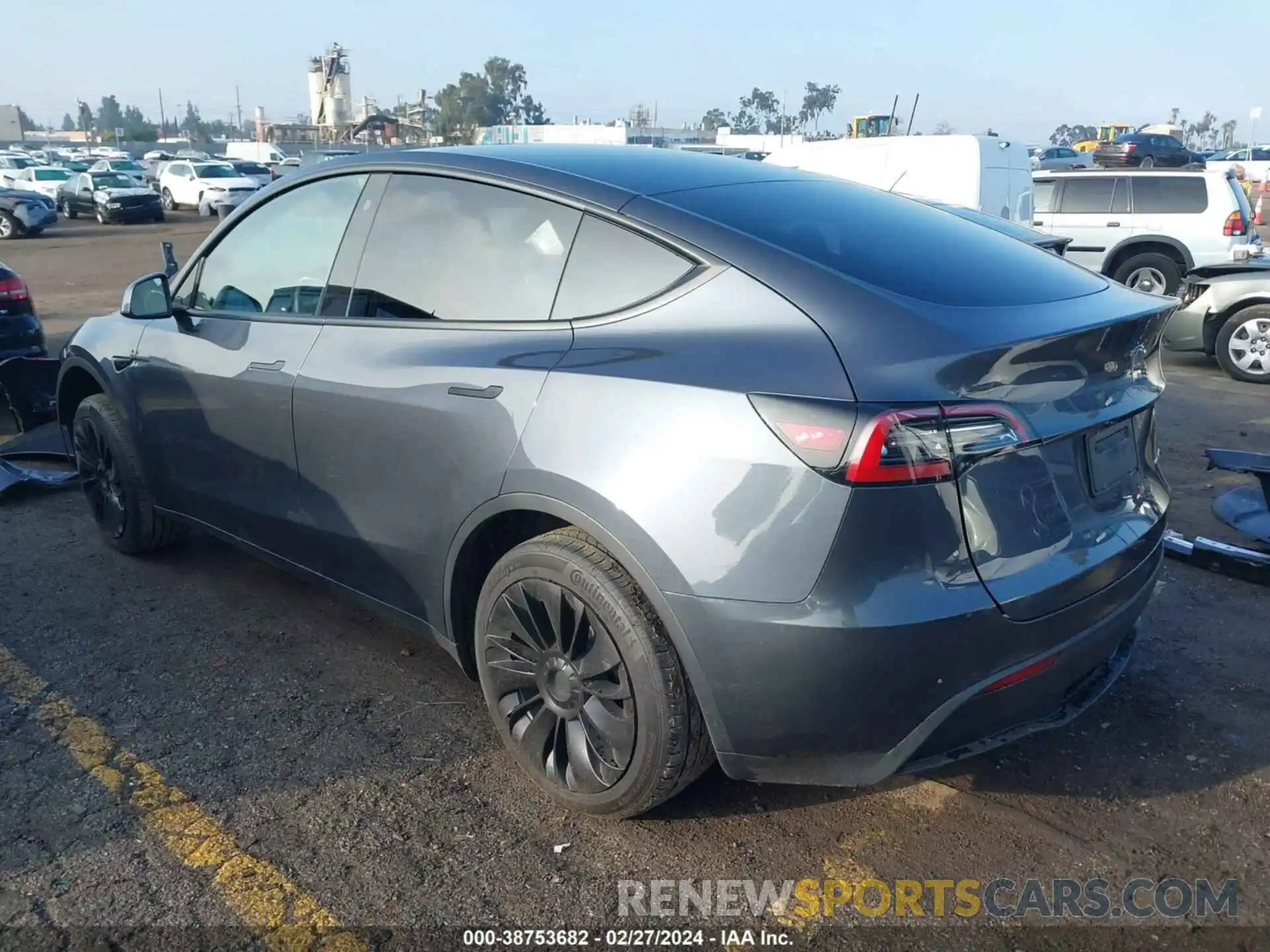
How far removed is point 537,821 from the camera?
2854mm

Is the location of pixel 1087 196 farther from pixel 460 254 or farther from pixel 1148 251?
pixel 460 254

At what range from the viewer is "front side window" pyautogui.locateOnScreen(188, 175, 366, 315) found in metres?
3.56

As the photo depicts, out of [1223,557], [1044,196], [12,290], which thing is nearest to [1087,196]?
[1044,196]

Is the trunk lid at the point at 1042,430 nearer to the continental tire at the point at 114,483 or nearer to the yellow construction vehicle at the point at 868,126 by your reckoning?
the continental tire at the point at 114,483

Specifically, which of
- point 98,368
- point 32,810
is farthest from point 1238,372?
point 32,810

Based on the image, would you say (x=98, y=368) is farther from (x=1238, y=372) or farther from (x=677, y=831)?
(x=1238, y=372)

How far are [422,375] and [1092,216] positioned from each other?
1151 centimetres

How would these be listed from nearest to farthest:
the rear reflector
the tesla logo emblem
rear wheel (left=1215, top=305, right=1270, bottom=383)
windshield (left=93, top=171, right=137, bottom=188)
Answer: the rear reflector < the tesla logo emblem < rear wheel (left=1215, top=305, right=1270, bottom=383) < windshield (left=93, top=171, right=137, bottom=188)

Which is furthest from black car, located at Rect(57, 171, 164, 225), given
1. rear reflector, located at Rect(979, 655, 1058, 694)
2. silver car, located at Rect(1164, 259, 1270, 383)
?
rear reflector, located at Rect(979, 655, 1058, 694)

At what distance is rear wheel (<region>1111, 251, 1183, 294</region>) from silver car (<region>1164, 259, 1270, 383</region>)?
2.97m

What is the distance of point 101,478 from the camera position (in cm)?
473

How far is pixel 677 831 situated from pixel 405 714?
1.06 m

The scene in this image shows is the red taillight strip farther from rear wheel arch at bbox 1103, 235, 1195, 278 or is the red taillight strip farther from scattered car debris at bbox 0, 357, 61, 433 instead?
rear wheel arch at bbox 1103, 235, 1195, 278

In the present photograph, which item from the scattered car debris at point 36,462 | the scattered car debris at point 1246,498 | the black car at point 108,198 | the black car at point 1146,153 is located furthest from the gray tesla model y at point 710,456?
the black car at point 1146,153
